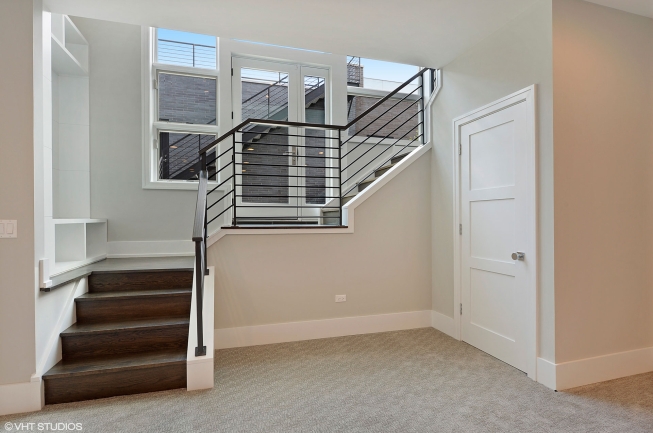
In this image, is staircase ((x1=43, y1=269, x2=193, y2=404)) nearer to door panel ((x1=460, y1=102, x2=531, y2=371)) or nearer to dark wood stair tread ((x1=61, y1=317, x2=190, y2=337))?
dark wood stair tread ((x1=61, y1=317, x2=190, y2=337))

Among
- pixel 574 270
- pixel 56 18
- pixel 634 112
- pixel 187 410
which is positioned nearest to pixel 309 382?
pixel 187 410

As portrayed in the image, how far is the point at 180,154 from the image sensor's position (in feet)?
14.2

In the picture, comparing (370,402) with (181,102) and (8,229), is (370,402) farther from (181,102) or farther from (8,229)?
(181,102)

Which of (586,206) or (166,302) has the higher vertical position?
(586,206)

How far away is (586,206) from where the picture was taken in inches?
99.7

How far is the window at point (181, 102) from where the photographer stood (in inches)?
165

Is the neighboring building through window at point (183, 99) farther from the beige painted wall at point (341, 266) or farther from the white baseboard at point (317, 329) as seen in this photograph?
the white baseboard at point (317, 329)

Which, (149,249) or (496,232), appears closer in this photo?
(496,232)

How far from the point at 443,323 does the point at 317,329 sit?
1.28m

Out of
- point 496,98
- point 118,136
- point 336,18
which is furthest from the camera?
point 118,136

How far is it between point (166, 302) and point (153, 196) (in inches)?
66.1

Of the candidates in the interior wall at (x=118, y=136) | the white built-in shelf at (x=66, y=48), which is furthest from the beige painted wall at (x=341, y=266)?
the white built-in shelf at (x=66, y=48)

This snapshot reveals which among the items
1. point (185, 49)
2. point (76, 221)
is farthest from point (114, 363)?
point (185, 49)

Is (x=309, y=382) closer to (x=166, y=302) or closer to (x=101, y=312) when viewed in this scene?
(x=166, y=302)
